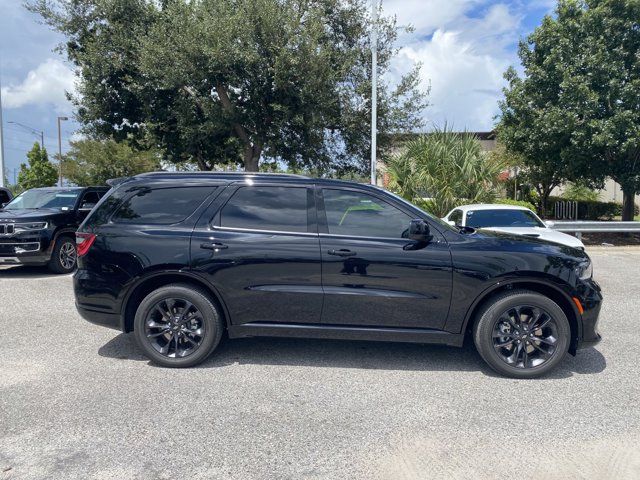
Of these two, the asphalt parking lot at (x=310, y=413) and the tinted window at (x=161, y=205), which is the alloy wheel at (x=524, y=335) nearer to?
the asphalt parking lot at (x=310, y=413)

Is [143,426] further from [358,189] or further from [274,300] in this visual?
[358,189]

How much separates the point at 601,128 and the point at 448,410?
13082mm

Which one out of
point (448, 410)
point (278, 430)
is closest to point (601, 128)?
point (448, 410)

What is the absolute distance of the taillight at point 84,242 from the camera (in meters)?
4.74

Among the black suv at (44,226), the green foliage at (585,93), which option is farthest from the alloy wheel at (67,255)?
the green foliage at (585,93)

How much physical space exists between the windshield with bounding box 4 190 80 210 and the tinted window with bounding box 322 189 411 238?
7895 millimetres

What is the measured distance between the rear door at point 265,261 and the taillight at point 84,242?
1045 millimetres

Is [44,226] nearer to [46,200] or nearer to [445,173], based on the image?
[46,200]

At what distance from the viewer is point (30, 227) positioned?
30.8ft

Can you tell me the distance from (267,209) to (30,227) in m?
6.88

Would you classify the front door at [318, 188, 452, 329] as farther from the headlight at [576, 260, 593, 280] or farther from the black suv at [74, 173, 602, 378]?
the headlight at [576, 260, 593, 280]

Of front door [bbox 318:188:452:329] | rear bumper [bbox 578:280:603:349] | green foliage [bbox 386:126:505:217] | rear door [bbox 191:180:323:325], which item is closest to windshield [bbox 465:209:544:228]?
green foliage [bbox 386:126:505:217]

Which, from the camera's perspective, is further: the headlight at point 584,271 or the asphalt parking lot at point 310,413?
the headlight at point 584,271

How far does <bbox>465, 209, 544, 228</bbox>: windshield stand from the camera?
31.1 ft
